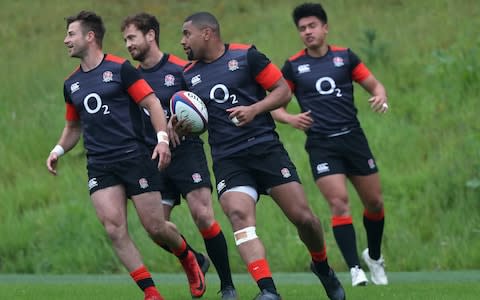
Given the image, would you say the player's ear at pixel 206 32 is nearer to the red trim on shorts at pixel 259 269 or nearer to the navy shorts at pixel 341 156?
the red trim on shorts at pixel 259 269

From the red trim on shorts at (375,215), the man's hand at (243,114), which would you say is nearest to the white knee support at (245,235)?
the man's hand at (243,114)

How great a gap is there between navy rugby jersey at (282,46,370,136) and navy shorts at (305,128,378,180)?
82mm

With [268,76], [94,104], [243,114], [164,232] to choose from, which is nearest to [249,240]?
[243,114]

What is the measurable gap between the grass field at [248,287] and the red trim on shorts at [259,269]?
165 cm

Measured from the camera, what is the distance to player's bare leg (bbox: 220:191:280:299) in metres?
8.59

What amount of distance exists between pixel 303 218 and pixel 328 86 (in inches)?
110

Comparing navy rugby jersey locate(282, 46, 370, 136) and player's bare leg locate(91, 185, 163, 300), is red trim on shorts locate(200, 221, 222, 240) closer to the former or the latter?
player's bare leg locate(91, 185, 163, 300)

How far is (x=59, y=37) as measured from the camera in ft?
85.6

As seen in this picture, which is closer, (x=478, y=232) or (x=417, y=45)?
(x=478, y=232)

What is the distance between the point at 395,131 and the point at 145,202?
9.44 metres

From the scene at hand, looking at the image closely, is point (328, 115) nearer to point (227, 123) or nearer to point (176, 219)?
point (227, 123)

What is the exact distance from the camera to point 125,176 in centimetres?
947

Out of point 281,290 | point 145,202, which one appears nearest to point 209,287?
point 281,290

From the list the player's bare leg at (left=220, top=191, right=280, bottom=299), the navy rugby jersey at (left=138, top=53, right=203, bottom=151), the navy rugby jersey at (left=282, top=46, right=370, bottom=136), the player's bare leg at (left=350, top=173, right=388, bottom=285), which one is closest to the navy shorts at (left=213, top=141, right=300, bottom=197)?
the player's bare leg at (left=220, top=191, right=280, bottom=299)
